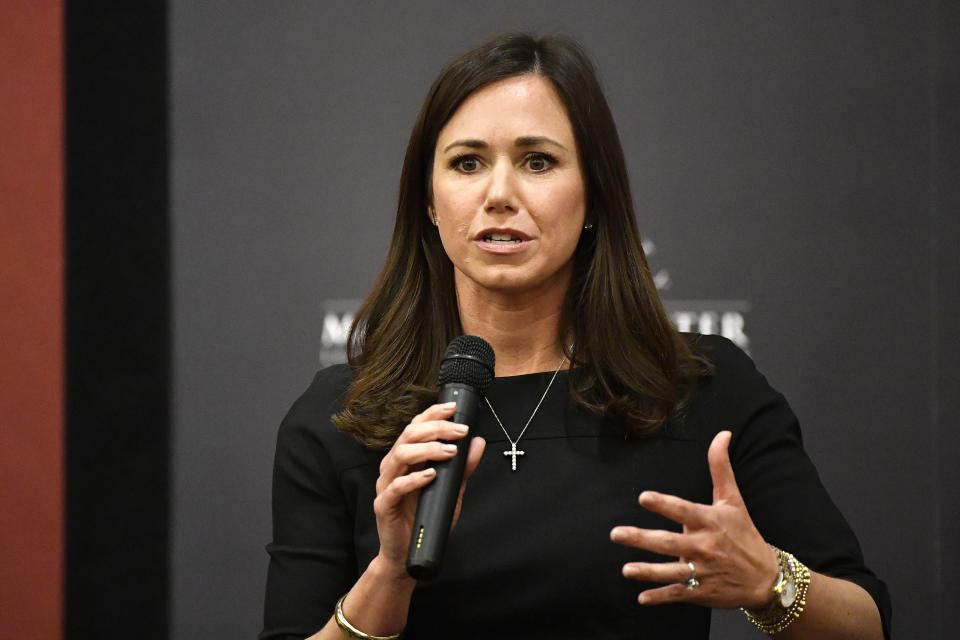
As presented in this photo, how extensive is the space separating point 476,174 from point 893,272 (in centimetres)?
140

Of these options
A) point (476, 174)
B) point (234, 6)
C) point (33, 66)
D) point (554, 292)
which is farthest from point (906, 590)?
point (33, 66)

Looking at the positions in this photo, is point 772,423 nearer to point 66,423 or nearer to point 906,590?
point 906,590

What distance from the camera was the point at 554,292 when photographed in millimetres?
1750

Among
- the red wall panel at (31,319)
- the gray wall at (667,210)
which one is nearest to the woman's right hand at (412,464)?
the gray wall at (667,210)

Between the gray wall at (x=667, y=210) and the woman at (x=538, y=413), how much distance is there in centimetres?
86

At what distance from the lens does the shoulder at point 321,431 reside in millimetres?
1700

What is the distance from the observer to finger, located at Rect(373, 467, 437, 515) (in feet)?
3.80

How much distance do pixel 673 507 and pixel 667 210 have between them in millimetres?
1529

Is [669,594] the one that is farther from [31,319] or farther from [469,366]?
[31,319]

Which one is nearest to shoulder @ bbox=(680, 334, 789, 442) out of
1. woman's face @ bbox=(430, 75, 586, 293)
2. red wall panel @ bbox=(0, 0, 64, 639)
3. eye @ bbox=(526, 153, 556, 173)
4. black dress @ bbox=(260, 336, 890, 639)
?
black dress @ bbox=(260, 336, 890, 639)

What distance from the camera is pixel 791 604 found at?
1344 millimetres

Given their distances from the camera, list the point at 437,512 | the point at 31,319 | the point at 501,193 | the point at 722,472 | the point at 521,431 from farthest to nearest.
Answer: the point at 31,319
the point at 521,431
the point at 501,193
the point at 722,472
the point at 437,512

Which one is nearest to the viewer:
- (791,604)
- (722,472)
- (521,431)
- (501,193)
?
(722,472)

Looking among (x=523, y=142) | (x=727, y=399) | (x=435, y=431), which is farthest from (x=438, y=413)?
(x=727, y=399)
